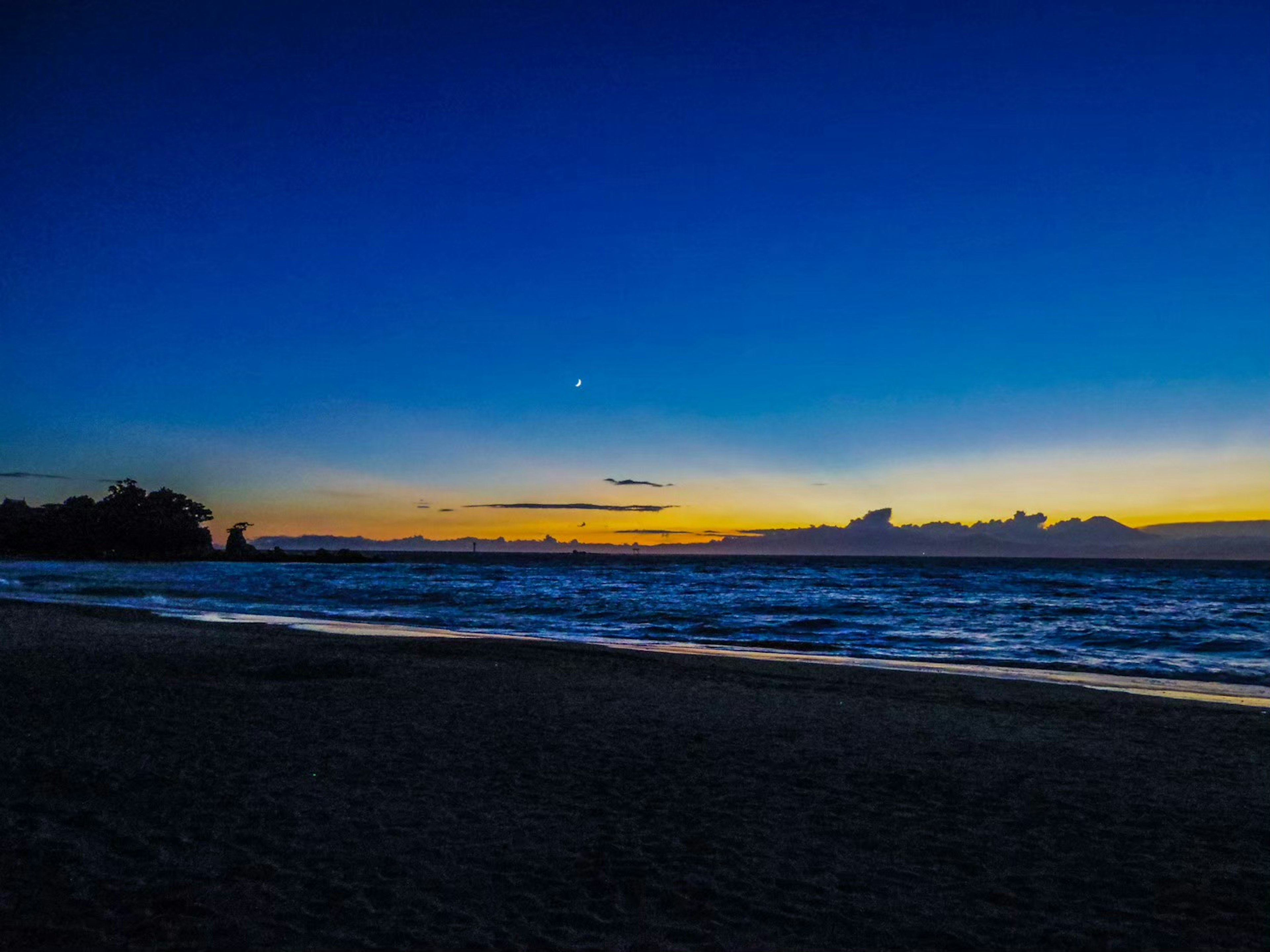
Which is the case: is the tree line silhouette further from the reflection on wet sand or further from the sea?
the reflection on wet sand

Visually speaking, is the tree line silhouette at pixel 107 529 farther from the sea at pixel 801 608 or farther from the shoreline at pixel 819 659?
the shoreline at pixel 819 659

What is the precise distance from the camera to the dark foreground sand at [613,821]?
15.1 feet

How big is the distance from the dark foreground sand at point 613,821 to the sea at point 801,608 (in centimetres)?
1083

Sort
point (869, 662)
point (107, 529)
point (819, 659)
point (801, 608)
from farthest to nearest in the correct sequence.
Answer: point (107, 529) < point (801, 608) < point (819, 659) < point (869, 662)

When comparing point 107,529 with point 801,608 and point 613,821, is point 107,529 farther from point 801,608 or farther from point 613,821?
point 613,821

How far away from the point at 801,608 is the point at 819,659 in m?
18.0

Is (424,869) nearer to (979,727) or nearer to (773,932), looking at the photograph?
(773,932)

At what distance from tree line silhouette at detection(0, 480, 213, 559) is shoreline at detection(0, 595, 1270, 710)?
99147 millimetres

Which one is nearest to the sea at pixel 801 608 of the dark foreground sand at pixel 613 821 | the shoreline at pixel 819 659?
the shoreline at pixel 819 659

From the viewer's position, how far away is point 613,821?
6.27 m

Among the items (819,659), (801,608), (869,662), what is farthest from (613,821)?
(801,608)

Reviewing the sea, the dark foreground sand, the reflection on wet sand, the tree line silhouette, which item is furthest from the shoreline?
the tree line silhouette

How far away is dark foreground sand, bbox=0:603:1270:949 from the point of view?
15.1ft

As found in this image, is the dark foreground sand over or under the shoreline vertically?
over
